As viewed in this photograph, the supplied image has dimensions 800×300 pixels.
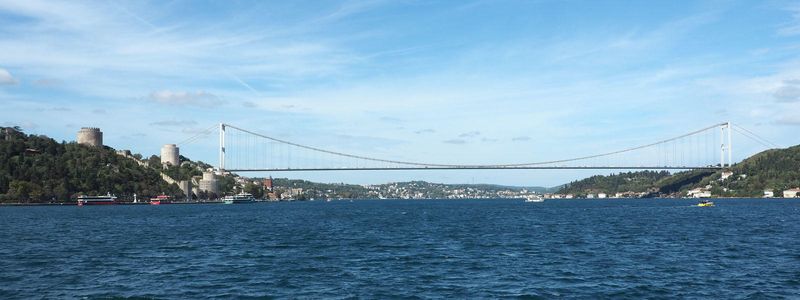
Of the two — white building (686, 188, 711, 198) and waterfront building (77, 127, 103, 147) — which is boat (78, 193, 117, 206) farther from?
white building (686, 188, 711, 198)

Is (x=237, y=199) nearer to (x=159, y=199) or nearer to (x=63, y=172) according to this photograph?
(x=159, y=199)

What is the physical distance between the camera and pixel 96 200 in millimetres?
146250

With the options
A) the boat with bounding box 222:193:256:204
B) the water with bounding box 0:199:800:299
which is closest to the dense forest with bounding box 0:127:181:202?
the boat with bounding box 222:193:256:204

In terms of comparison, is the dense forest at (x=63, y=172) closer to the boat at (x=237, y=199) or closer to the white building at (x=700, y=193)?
the boat at (x=237, y=199)

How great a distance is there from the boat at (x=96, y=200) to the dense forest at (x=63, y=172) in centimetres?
507

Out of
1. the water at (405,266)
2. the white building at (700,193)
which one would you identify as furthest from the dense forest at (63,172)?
the white building at (700,193)

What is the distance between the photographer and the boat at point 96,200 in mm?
141875

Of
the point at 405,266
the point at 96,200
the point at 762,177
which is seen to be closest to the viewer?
the point at 405,266

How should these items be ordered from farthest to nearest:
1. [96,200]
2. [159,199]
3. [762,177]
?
[762,177]
[159,199]
[96,200]

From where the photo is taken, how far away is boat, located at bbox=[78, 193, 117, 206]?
142 metres

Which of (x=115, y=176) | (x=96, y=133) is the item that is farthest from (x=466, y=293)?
(x=96, y=133)

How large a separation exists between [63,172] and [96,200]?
47.0 feet

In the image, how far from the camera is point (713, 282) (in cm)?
2447

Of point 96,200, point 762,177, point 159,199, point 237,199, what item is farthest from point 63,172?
point 762,177
